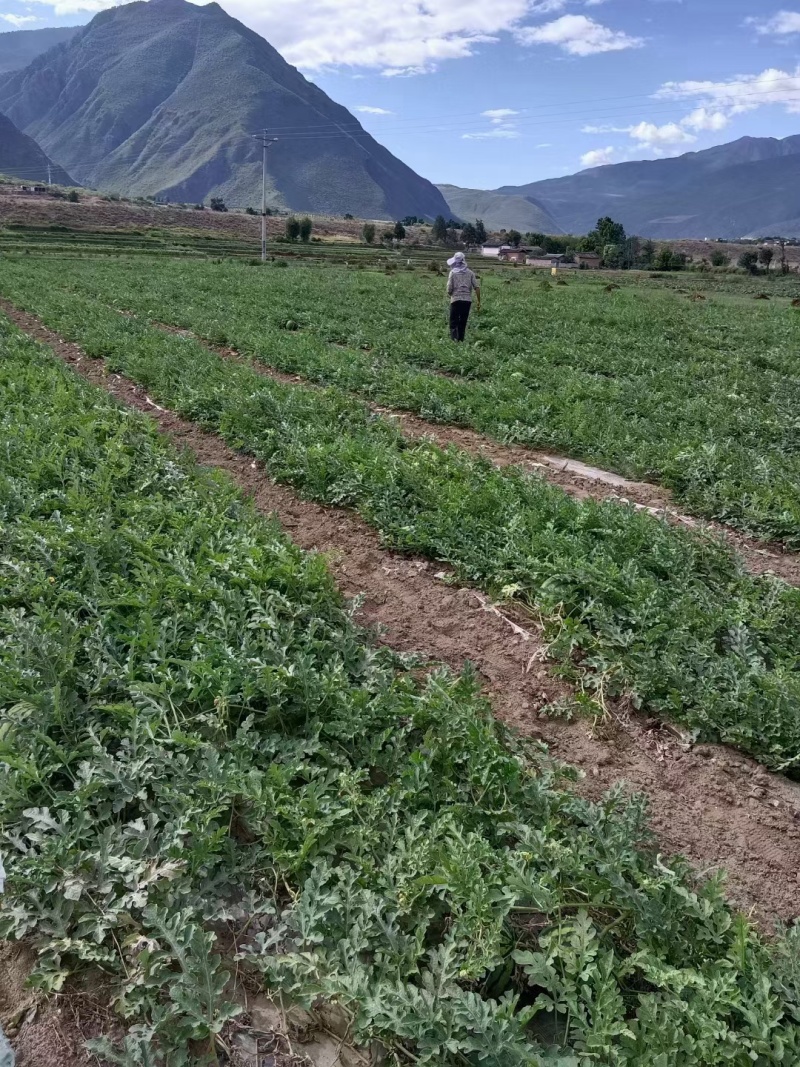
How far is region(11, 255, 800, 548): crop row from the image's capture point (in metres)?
8.21

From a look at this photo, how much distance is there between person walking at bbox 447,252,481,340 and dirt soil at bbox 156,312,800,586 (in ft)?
17.1

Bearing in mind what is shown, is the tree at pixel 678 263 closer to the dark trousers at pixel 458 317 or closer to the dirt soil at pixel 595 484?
the dark trousers at pixel 458 317

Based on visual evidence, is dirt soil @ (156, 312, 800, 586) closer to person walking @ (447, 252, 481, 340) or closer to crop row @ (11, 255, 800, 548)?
crop row @ (11, 255, 800, 548)

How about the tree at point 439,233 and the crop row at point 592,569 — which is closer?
the crop row at point 592,569

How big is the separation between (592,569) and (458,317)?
11.4 metres

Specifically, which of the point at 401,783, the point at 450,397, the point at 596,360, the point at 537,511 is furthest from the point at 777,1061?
the point at 596,360

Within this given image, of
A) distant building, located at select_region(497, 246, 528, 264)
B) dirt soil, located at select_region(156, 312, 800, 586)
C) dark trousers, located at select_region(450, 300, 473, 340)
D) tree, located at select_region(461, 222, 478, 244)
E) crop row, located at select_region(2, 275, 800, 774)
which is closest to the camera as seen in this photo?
crop row, located at select_region(2, 275, 800, 774)

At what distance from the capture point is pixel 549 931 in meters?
3.02

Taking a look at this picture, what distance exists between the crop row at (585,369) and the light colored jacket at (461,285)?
972mm

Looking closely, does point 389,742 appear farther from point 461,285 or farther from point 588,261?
point 588,261

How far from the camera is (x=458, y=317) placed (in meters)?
15.7

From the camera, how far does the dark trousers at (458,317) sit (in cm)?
1546

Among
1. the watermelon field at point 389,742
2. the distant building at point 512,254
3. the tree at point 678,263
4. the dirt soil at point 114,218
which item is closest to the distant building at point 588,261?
the distant building at point 512,254

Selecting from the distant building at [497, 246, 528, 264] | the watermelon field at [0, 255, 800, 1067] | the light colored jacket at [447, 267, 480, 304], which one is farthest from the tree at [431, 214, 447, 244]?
the watermelon field at [0, 255, 800, 1067]
